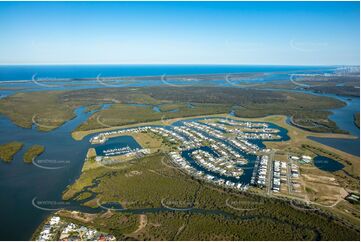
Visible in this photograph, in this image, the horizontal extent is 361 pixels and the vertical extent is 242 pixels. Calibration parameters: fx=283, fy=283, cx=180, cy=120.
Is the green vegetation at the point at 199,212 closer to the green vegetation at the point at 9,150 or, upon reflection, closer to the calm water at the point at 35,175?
the calm water at the point at 35,175

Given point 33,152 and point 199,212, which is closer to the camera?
point 199,212

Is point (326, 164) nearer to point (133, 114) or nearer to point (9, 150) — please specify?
point (133, 114)

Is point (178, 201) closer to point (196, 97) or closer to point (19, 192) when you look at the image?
point (19, 192)

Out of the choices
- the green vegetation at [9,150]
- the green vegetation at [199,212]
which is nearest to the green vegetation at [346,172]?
the green vegetation at [199,212]

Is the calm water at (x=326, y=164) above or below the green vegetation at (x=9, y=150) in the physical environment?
above

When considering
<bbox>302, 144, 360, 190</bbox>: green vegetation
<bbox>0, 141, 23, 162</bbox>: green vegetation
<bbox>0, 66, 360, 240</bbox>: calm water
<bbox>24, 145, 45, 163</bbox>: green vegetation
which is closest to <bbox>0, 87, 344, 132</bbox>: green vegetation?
<bbox>0, 66, 360, 240</bbox>: calm water

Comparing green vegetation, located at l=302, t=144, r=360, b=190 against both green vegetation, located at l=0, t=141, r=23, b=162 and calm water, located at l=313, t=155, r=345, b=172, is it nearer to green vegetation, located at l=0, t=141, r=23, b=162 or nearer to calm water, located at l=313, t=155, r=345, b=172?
calm water, located at l=313, t=155, r=345, b=172

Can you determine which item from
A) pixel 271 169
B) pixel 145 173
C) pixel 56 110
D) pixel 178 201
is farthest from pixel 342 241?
pixel 56 110

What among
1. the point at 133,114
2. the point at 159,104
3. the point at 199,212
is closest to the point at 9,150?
the point at 133,114
